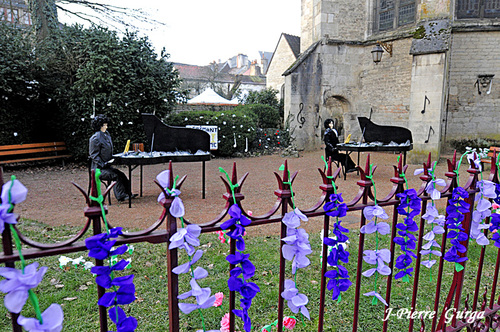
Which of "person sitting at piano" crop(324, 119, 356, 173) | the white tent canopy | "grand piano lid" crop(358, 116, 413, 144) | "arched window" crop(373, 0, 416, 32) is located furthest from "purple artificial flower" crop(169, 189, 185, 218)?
the white tent canopy

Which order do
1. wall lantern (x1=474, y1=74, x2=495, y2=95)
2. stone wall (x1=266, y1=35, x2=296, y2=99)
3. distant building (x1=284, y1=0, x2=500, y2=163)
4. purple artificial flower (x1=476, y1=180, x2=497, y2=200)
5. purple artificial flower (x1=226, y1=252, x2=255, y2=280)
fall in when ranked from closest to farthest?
purple artificial flower (x1=226, y1=252, x2=255, y2=280), purple artificial flower (x1=476, y1=180, x2=497, y2=200), distant building (x1=284, y1=0, x2=500, y2=163), wall lantern (x1=474, y1=74, x2=495, y2=95), stone wall (x1=266, y1=35, x2=296, y2=99)

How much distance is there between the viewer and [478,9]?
12234 millimetres

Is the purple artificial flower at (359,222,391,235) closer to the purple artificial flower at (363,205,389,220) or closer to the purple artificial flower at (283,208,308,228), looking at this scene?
the purple artificial flower at (363,205,389,220)

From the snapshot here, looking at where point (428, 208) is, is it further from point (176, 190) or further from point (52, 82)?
point (52, 82)

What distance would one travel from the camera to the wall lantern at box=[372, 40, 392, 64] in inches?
521

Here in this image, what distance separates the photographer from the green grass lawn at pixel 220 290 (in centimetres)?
279

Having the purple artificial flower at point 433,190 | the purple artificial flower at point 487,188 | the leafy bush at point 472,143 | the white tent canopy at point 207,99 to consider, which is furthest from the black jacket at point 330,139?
the white tent canopy at point 207,99

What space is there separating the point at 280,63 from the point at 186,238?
33.6 meters

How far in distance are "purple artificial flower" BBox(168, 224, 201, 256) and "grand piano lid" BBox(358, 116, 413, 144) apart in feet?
30.8

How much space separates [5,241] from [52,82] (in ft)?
40.1

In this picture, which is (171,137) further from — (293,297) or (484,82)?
(484,82)

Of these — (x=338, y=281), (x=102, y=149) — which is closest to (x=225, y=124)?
(x=102, y=149)

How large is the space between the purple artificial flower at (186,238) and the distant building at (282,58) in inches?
1220

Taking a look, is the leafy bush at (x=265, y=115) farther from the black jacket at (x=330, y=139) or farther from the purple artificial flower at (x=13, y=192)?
the purple artificial flower at (x=13, y=192)
